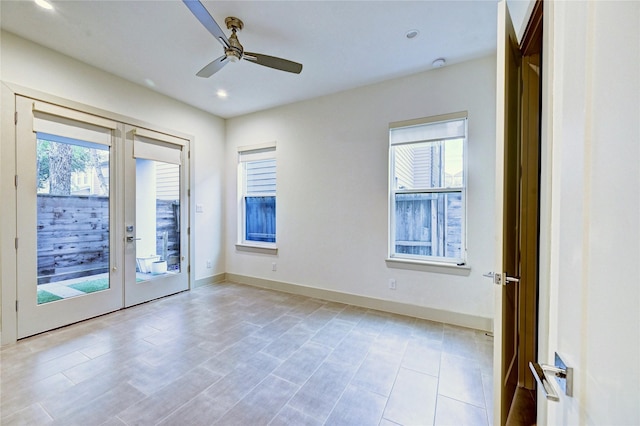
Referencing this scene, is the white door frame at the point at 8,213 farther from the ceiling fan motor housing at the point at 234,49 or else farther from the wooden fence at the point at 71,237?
the ceiling fan motor housing at the point at 234,49

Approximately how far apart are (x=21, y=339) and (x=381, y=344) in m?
3.54

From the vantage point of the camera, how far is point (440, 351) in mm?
2393

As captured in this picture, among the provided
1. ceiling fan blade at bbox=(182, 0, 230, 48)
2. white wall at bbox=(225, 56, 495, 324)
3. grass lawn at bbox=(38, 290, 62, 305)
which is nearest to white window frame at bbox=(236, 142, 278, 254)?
white wall at bbox=(225, 56, 495, 324)

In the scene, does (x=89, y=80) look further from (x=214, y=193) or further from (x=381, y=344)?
(x=381, y=344)

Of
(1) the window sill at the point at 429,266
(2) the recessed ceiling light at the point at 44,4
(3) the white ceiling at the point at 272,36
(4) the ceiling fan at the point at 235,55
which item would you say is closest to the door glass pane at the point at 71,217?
(3) the white ceiling at the point at 272,36

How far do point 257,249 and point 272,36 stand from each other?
3.09m

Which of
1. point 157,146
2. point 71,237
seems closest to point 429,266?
point 157,146

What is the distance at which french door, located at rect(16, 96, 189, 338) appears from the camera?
2.64 metres

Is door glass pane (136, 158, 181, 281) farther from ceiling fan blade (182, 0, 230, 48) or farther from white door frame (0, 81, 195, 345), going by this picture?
ceiling fan blade (182, 0, 230, 48)

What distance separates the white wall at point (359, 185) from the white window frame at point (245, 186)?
0.12 metres

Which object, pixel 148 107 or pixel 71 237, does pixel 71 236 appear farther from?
pixel 148 107

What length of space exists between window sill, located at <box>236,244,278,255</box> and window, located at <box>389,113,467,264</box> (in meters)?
1.93

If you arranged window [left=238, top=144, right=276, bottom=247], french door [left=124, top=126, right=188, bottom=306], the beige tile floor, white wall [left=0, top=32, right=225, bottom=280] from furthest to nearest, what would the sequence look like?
window [left=238, top=144, right=276, bottom=247] < french door [left=124, top=126, right=188, bottom=306] < white wall [left=0, top=32, right=225, bottom=280] < the beige tile floor

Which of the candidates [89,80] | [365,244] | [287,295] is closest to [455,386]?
[365,244]
